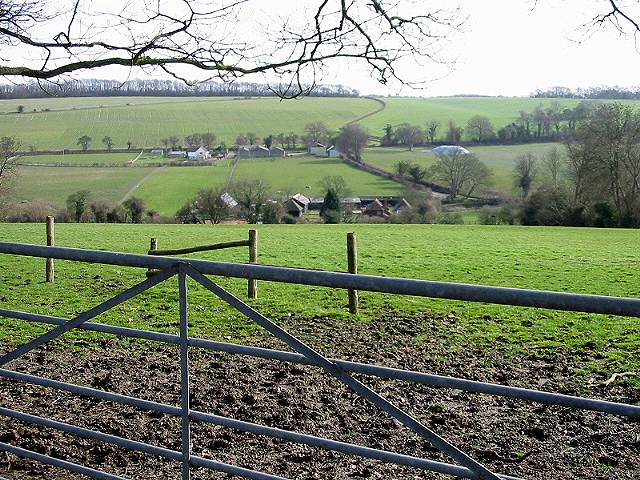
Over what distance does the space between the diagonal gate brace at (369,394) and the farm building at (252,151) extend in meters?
77.5

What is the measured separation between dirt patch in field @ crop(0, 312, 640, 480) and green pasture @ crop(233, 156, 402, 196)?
53585 millimetres

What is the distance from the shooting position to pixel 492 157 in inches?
2862

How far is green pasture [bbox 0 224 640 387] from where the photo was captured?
1081cm

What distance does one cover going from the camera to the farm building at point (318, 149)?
80562mm

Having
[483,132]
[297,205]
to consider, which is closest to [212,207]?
[297,205]

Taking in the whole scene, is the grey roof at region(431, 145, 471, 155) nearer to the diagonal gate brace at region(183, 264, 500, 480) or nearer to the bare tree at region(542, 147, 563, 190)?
the bare tree at region(542, 147, 563, 190)

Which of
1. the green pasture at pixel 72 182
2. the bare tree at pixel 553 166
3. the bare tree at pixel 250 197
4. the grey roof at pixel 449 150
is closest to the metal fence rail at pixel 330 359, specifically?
the bare tree at pixel 250 197

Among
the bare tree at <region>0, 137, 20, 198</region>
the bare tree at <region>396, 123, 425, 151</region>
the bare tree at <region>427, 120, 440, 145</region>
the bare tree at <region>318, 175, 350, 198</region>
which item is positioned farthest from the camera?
the bare tree at <region>427, 120, 440, 145</region>

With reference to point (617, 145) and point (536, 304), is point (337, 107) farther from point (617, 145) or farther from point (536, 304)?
point (536, 304)

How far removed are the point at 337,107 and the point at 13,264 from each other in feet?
250

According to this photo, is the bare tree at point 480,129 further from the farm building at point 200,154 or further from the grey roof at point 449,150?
the farm building at point 200,154

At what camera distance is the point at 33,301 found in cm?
1423

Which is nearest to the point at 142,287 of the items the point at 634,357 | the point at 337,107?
the point at 634,357

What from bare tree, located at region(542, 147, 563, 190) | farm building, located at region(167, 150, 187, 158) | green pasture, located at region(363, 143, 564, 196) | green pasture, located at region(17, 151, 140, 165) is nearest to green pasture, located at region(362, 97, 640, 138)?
green pasture, located at region(363, 143, 564, 196)
